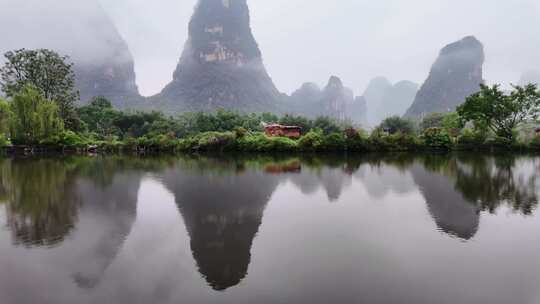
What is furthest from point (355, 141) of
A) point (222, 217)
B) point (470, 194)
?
point (222, 217)

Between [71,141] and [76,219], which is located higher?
[71,141]

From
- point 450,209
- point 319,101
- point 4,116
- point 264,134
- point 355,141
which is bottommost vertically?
point 450,209

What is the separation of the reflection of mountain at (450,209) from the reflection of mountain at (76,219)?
6153 mm

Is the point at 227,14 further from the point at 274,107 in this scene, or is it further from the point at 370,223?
the point at 370,223

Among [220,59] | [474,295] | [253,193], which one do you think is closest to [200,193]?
[253,193]

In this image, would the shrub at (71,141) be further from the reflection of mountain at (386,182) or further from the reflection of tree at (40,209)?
the reflection of mountain at (386,182)

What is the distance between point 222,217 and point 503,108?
1262 inches

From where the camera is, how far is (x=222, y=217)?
7328 mm

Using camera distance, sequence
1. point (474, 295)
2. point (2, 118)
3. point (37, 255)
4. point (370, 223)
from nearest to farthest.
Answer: point (474, 295)
point (37, 255)
point (370, 223)
point (2, 118)

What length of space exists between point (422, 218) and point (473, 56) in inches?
4392

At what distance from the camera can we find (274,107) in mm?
105062

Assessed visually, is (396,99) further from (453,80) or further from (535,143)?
(535,143)

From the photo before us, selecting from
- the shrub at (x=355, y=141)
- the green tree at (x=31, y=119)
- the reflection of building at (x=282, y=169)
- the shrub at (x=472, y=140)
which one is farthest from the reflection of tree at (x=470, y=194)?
the green tree at (x=31, y=119)

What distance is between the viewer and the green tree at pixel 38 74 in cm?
3428
